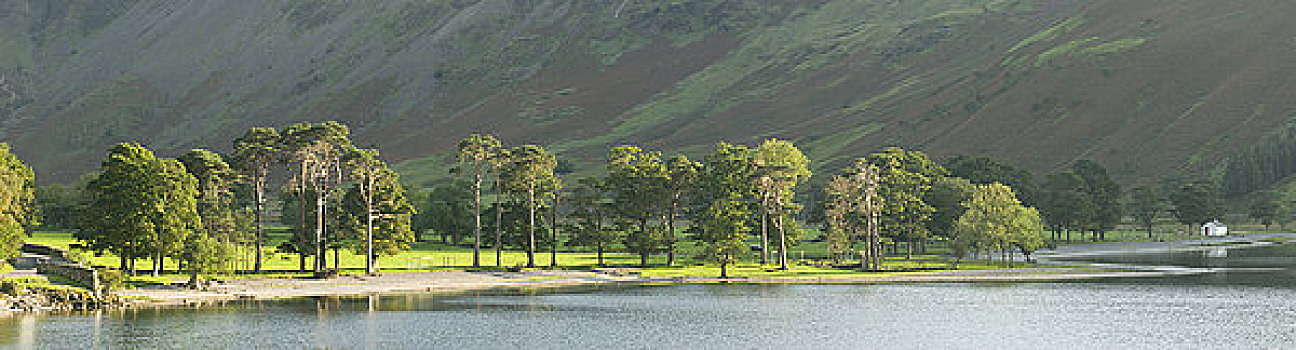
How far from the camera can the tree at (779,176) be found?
142m

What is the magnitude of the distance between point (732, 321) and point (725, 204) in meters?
50.7

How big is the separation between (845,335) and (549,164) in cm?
6970

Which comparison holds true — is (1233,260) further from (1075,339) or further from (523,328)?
(523,328)

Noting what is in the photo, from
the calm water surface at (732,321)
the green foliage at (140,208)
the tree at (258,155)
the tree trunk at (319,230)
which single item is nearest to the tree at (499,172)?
the tree trunk at (319,230)

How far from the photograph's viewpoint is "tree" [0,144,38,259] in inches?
3873

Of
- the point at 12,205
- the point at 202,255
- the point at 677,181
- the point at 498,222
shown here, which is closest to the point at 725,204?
the point at 677,181

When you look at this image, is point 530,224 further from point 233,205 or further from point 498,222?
point 233,205

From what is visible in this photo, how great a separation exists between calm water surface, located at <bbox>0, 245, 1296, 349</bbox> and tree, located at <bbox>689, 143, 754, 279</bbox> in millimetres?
18700

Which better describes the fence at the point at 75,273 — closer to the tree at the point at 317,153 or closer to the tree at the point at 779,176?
the tree at the point at 317,153

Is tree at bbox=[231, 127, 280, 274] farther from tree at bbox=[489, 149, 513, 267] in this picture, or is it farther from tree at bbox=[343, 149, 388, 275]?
tree at bbox=[489, 149, 513, 267]

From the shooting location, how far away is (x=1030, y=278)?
132m

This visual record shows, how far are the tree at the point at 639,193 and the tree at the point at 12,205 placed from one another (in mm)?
63970

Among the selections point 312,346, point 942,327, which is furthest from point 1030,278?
point 312,346

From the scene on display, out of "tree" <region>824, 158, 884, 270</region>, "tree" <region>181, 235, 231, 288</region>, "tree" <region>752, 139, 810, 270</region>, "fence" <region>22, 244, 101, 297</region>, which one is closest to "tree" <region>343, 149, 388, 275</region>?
"tree" <region>181, 235, 231, 288</region>
